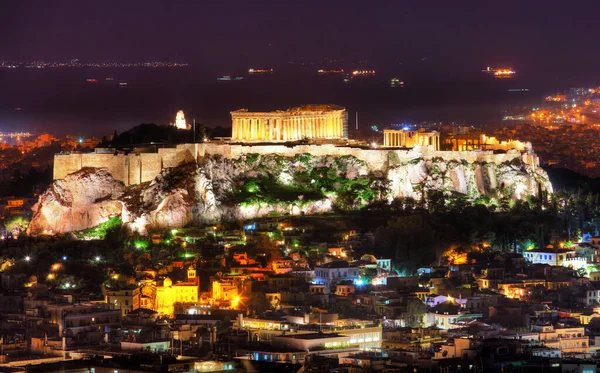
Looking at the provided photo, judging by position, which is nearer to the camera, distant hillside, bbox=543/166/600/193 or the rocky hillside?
the rocky hillside

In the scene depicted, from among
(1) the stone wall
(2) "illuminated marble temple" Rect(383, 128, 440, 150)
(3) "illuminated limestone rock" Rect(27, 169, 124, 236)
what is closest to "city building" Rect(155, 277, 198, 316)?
(3) "illuminated limestone rock" Rect(27, 169, 124, 236)

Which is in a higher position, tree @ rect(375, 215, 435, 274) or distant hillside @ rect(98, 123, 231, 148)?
distant hillside @ rect(98, 123, 231, 148)

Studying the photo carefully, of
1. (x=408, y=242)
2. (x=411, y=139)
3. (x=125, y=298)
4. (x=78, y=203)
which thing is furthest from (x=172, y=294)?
(x=411, y=139)

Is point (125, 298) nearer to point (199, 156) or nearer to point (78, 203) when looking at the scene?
point (78, 203)

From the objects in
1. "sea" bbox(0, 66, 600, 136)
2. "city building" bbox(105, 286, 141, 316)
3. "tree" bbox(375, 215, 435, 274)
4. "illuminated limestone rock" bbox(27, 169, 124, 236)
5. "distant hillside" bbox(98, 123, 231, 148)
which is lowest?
"city building" bbox(105, 286, 141, 316)

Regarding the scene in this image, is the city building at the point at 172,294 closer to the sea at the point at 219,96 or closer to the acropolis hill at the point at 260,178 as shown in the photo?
the acropolis hill at the point at 260,178

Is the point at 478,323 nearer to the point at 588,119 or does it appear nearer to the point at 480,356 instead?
the point at 480,356

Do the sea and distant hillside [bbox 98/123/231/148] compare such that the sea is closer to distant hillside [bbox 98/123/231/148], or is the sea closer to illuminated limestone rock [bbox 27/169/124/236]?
distant hillside [bbox 98/123/231/148]

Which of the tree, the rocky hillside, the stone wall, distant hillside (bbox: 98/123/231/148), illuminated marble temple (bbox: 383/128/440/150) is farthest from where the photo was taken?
distant hillside (bbox: 98/123/231/148)
